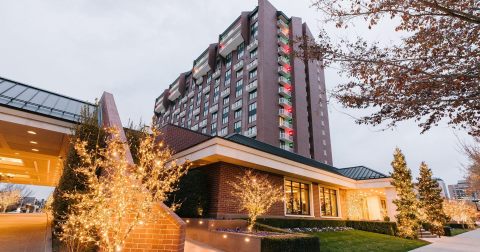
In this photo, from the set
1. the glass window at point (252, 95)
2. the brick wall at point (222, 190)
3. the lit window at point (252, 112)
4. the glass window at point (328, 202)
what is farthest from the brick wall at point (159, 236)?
the glass window at point (252, 95)

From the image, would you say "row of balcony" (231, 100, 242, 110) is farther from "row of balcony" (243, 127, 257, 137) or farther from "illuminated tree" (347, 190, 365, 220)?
"illuminated tree" (347, 190, 365, 220)

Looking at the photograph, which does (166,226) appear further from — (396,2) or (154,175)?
(396,2)

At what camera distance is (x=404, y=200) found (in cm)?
1998

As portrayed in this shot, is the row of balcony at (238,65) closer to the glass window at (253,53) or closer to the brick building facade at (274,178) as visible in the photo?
the glass window at (253,53)

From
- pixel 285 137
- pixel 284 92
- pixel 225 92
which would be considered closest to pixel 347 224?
pixel 285 137

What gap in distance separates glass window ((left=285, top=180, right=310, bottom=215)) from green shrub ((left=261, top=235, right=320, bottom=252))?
8362mm

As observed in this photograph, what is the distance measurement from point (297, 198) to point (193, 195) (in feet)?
29.2

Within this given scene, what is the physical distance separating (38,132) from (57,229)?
567cm

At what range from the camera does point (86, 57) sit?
197250 mm

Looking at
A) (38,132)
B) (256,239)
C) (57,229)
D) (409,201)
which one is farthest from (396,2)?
(409,201)

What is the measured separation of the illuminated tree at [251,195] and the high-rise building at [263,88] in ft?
96.1

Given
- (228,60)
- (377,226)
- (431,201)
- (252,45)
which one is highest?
(228,60)

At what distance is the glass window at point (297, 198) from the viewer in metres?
18.2

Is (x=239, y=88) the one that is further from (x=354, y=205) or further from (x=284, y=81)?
(x=354, y=205)
